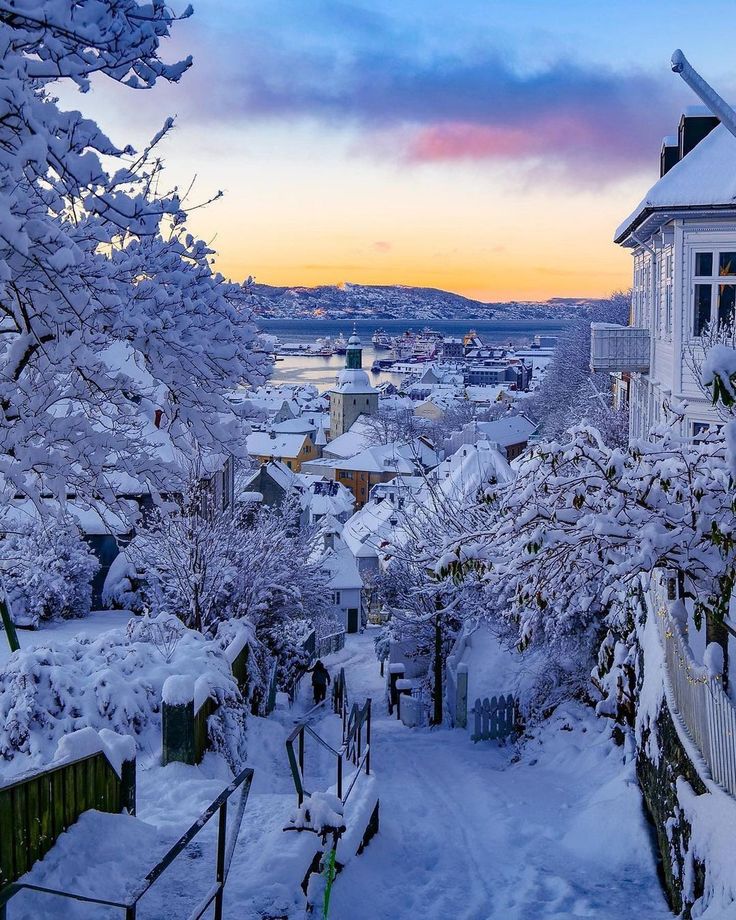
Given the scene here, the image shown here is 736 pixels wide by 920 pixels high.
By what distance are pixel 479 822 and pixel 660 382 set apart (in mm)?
10288

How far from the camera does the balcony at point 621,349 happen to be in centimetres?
2030

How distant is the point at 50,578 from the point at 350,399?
114 m

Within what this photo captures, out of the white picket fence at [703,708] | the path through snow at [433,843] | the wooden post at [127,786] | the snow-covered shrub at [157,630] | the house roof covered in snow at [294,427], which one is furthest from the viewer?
the house roof covered in snow at [294,427]

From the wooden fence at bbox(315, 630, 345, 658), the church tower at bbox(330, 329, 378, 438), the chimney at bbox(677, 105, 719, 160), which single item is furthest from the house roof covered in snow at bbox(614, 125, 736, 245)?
the church tower at bbox(330, 329, 378, 438)

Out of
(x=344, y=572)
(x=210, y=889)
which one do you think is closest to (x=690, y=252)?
(x=210, y=889)

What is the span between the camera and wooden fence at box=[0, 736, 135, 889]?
21.3 ft

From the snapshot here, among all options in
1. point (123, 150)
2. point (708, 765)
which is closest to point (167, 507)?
point (123, 150)

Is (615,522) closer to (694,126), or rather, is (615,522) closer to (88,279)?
(88,279)

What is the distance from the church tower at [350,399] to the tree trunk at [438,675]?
360 ft

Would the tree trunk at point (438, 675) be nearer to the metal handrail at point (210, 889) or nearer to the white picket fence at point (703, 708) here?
the white picket fence at point (703, 708)

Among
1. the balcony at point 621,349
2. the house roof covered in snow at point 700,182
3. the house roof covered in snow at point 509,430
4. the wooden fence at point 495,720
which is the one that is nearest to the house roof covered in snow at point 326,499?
the house roof covered in snow at point 509,430

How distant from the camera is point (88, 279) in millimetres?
6000

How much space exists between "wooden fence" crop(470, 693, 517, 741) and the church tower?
374ft

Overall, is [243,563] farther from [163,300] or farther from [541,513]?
[163,300]
